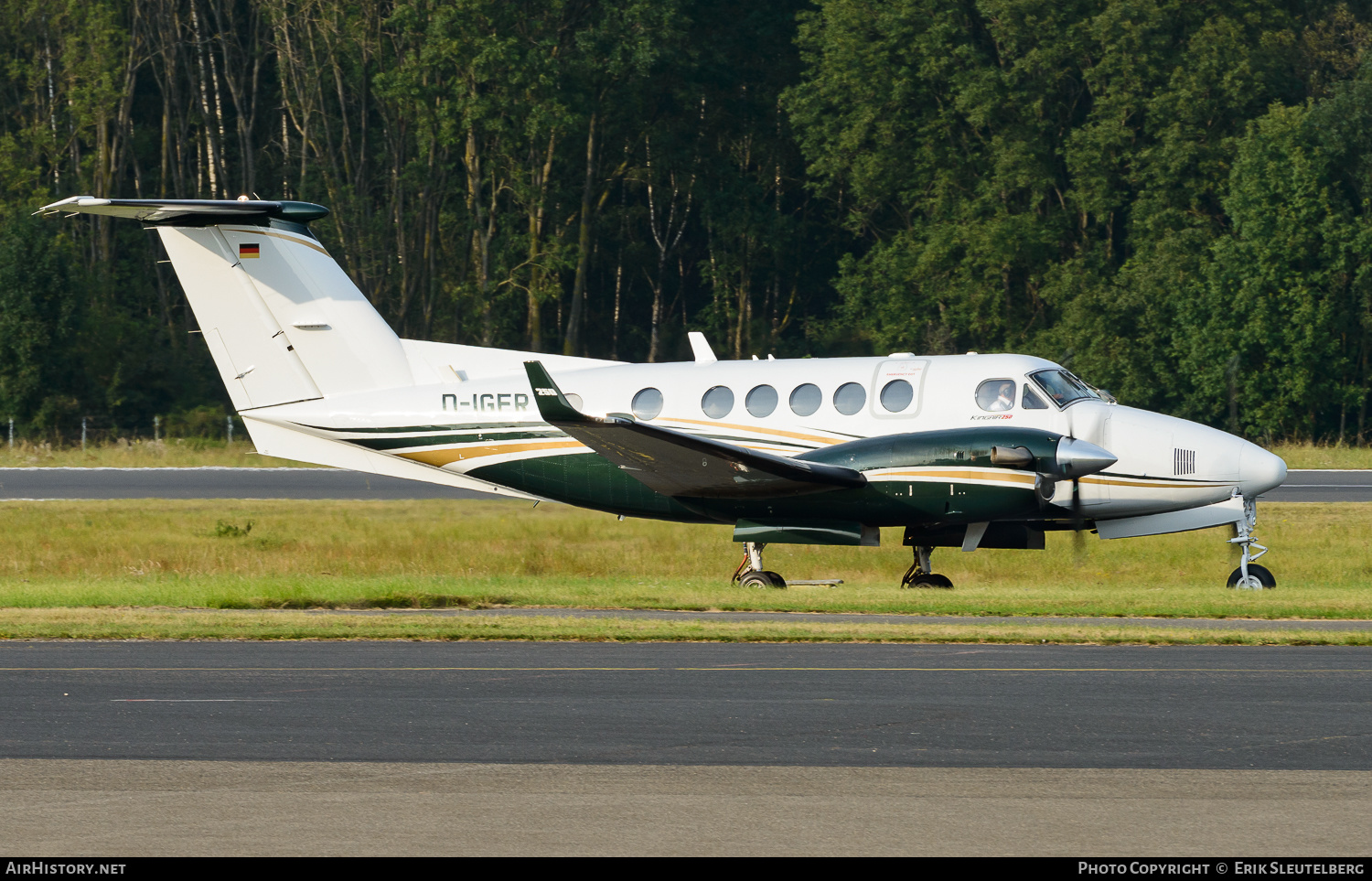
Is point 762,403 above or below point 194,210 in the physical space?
below

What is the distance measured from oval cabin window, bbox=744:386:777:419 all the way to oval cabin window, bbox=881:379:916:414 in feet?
4.63

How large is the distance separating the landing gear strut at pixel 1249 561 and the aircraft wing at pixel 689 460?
185 inches

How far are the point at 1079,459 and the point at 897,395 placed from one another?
2.49m

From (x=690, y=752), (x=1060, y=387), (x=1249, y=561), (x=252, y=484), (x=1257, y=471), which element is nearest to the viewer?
(x=690, y=752)

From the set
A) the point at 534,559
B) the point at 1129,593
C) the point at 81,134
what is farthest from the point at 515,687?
the point at 81,134

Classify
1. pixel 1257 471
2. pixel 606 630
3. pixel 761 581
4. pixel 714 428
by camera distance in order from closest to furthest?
pixel 606 630 < pixel 1257 471 < pixel 761 581 < pixel 714 428

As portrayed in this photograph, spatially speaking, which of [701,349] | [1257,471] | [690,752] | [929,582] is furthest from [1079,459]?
[690,752]

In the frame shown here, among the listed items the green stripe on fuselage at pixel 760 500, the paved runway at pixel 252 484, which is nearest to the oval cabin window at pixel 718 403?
the green stripe on fuselage at pixel 760 500

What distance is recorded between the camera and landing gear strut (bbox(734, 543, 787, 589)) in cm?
1964

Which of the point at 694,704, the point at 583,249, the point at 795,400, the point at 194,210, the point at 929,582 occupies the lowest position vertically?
the point at 929,582

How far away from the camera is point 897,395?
64.7ft

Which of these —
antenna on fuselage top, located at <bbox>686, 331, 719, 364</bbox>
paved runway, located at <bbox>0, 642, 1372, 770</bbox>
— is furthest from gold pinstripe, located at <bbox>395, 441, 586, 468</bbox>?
paved runway, located at <bbox>0, 642, 1372, 770</bbox>

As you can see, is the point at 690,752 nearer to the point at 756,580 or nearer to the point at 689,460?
the point at 689,460

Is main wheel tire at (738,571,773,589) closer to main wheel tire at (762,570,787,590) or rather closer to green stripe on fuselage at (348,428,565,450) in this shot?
main wheel tire at (762,570,787,590)
